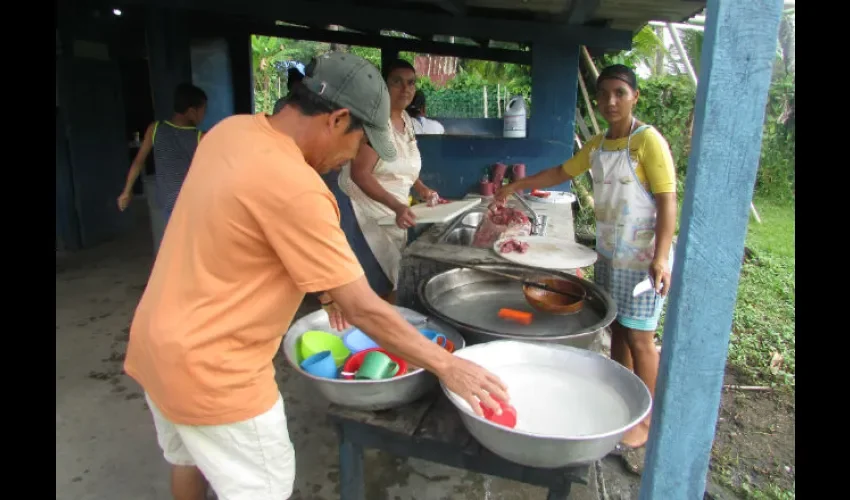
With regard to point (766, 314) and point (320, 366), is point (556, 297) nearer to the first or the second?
point (320, 366)

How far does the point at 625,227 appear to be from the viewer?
256cm

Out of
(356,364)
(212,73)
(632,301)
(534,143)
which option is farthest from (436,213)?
(212,73)

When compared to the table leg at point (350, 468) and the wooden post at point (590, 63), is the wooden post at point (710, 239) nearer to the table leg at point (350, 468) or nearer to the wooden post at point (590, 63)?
the table leg at point (350, 468)

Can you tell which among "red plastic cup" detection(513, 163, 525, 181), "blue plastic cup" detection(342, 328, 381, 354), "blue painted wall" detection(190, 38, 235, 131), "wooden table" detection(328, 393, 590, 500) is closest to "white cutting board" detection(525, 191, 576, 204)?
"red plastic cup" detection(513, 163, 525, 181)

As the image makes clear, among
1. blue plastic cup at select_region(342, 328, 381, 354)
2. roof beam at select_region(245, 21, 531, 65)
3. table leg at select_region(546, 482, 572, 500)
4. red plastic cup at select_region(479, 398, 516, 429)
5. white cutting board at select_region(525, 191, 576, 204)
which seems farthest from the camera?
roof beam at select_region(245, 21, 531, 65)

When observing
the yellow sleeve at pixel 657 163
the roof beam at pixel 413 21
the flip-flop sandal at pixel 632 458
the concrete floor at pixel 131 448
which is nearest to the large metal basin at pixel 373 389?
the concrete floor at pixel 131 448

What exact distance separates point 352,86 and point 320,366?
0.83 m

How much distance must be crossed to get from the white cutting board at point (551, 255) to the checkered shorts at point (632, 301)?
0.19 metres

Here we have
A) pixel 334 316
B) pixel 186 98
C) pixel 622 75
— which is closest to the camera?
pixel 334 316

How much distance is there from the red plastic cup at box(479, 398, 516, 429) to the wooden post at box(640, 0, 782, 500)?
38cm

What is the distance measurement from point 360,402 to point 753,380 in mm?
3490

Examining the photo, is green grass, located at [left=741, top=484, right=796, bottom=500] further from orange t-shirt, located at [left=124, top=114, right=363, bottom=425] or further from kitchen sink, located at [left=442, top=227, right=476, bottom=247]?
orange t-shirt, located at [left=124, top=114, right=363, bottom=425]

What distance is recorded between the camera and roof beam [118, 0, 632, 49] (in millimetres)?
4844

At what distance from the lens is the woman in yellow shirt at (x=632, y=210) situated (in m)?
2.40
